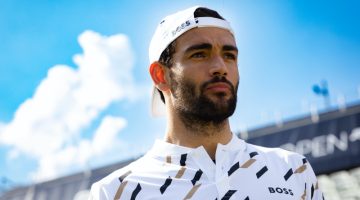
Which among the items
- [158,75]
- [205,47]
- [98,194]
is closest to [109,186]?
[98,194]

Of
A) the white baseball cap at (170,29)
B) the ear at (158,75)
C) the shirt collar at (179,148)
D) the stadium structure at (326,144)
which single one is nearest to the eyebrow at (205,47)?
the white baseball cap at (170,29)

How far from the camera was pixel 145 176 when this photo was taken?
7.01 feet

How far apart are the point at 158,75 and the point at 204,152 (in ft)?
1.72

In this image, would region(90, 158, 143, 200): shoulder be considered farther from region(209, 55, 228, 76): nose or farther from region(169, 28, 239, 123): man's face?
region(209, 55, 228, 76): nose

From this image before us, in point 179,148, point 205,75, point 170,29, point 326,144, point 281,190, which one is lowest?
point 281,190

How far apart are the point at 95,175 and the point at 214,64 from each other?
15.3m

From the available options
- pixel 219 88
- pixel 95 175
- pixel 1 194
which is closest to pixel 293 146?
pixel 95 175

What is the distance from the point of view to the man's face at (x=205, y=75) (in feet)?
6.81

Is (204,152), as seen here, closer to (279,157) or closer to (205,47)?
(279,157)

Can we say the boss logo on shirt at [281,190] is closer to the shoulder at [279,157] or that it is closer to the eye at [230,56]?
the shoulder at [279,157]

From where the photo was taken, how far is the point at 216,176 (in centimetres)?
199

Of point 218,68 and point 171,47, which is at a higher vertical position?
point 171,47

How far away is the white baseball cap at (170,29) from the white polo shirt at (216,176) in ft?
1.28

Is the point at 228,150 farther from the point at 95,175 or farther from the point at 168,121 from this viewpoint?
the point at 95,175
